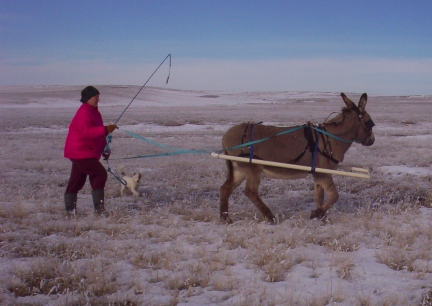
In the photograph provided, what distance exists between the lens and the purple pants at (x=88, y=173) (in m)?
6.71

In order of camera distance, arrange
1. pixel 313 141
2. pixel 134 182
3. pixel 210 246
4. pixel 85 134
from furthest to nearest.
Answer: pixel 134 182
pixel 313 141
pixel 85 134
pixel 210 246

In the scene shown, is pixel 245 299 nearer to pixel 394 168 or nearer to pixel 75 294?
pixel 75 294

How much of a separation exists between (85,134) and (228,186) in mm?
2445

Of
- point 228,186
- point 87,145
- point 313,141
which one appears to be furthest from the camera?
point 228,186

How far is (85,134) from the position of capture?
6527 millimetres

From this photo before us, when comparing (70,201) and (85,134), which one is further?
(70,201)

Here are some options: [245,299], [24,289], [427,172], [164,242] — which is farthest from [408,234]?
[427,172]

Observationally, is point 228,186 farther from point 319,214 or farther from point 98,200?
point 98,200

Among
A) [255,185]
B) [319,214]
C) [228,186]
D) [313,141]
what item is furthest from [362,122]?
[228,186]

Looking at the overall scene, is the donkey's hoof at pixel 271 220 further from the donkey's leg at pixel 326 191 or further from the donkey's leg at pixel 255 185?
the donkey's leg at pixel 326 191

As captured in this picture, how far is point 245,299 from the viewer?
402 centimetres

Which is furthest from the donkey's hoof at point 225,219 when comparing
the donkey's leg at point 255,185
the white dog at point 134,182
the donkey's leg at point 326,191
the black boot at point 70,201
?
the black boot at point 70,201

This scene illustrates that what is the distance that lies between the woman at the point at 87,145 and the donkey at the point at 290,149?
203cm

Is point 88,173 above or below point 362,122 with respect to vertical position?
below
